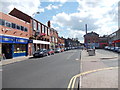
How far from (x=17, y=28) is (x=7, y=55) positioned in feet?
18.2

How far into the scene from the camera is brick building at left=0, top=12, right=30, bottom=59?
21609 mm

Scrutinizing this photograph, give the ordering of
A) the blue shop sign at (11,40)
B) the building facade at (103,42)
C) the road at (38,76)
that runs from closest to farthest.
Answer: the road at (38,76) < the blue shop sign at (11,40) < the building facade at (103,42)

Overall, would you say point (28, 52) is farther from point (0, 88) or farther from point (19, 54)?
point (0, 88)

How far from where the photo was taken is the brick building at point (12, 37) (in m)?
21.6

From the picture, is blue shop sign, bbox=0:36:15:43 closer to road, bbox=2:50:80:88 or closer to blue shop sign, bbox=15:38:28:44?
blue shop sign, bbox=15:38:28:44

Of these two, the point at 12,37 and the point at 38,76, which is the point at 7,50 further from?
the point at 38,76

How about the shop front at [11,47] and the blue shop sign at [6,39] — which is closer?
the blue shop sign at [6,39]

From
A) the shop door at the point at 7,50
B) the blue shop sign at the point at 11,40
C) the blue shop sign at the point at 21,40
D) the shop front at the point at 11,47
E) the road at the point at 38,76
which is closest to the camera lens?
the road at the point at 38,76

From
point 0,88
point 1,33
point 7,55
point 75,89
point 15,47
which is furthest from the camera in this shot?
point 15,47

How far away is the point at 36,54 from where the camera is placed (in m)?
26.1

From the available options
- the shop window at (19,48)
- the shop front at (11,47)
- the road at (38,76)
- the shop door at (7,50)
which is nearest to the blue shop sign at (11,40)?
the shop front at (11,47)

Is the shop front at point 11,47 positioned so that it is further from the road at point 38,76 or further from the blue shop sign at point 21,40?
the road at point 38,76

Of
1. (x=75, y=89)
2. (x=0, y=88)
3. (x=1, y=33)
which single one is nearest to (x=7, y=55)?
(x=1, y=33)

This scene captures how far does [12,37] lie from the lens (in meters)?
23.8
